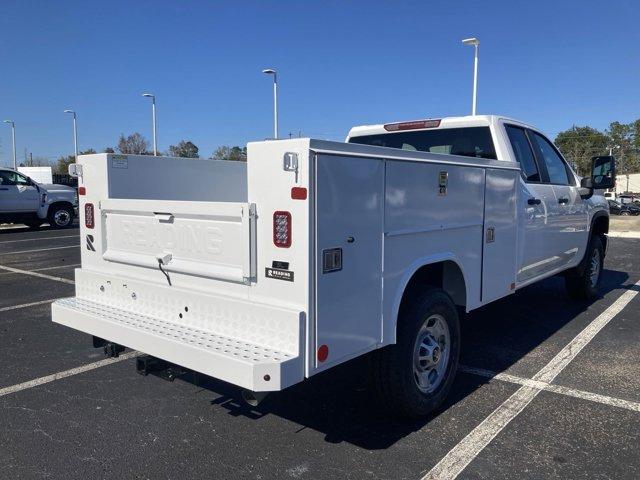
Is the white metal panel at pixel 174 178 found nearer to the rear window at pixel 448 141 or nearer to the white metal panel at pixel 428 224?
the rear window at pixel 448 141

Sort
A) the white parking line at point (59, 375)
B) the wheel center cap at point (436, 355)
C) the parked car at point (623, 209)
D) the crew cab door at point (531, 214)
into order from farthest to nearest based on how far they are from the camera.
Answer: the parked car at point (623, 209) → the crew cab door at point (531, 214) → the white parking line at point (59, 375) → the wheel center cap at point (436, 355)

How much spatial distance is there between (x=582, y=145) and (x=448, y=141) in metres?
73.0

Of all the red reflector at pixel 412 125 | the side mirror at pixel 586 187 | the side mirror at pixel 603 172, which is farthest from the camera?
the side mirror at pixel 586 187

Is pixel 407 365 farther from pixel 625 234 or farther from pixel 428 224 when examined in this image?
pixel 625 234

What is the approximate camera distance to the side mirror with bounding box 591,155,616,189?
20.4ft

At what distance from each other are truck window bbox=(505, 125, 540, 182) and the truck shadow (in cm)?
167

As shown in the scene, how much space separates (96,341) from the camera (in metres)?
3.90

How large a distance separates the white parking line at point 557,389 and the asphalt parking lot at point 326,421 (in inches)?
0.6

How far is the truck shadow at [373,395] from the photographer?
3.66 metres

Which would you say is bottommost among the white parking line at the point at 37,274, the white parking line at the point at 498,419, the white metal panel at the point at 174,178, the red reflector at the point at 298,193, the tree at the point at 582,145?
the white parking line at the point at 498,419

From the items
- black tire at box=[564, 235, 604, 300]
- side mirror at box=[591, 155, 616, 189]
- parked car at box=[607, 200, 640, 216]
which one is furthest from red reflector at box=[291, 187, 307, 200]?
parked car at box=[607, 200, 640, 216]

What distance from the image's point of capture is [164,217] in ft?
11.2

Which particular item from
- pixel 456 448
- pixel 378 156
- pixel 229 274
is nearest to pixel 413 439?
pixel 456 448

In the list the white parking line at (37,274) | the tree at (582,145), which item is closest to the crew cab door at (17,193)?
the white parking line at (37,274)
